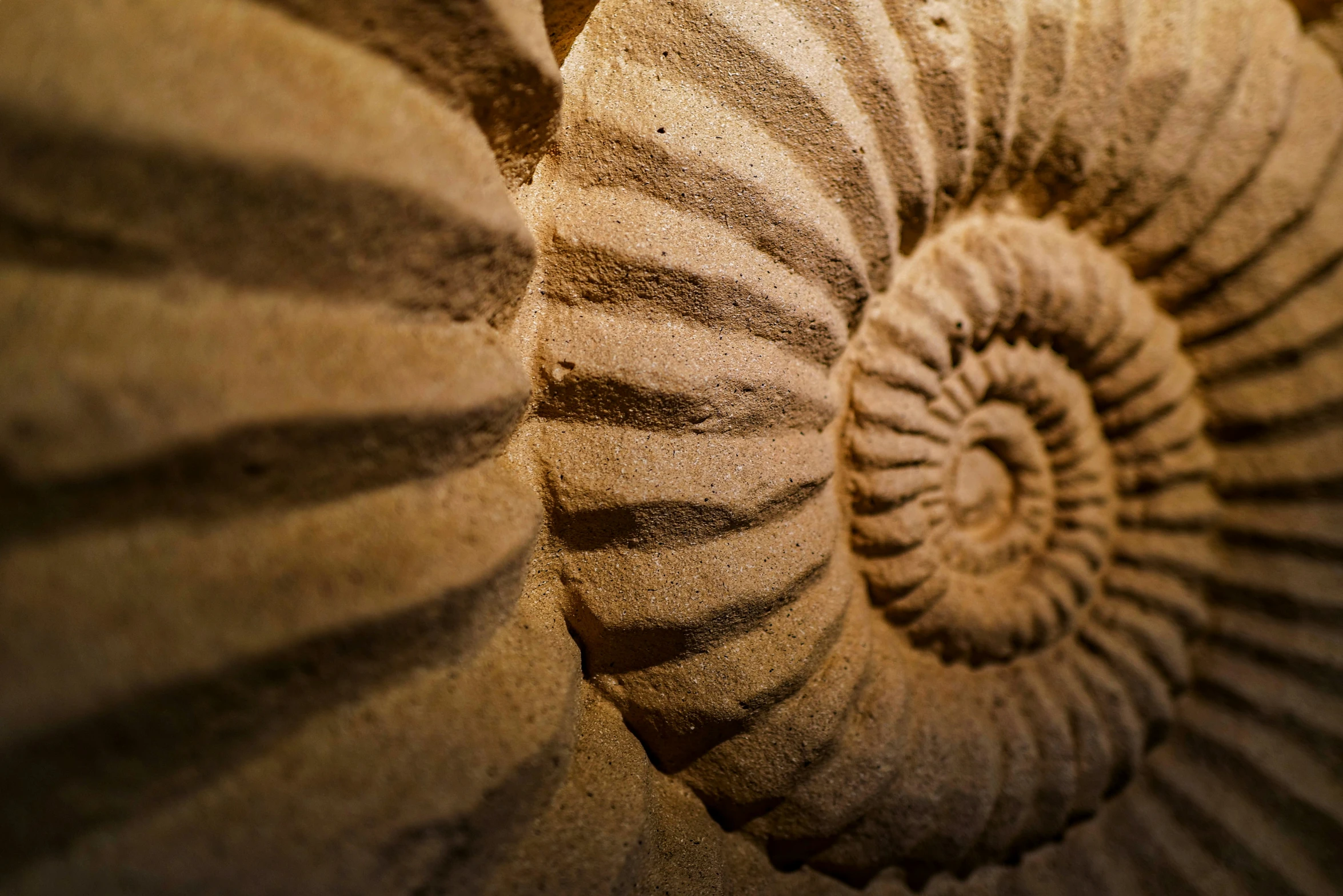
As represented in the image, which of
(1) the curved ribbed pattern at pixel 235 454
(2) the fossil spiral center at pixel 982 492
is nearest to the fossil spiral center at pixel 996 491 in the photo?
(2) the fossil spiral center at pixel 982 492

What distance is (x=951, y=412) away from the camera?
0.74 m

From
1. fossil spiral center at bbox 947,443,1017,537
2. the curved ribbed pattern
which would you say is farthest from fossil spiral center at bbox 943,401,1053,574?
the curved ribbed pattern

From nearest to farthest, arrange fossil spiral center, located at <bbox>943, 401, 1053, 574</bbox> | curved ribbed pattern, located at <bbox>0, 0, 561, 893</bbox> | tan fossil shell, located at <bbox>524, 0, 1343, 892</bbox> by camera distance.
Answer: curved ribbed pattern, located at <bbox>0, 0, 561, 893</bbox> < tan fossil shell, located at <bbox>524, 0, 1343, 892</bbox> < fossil spiral center, located at <bbox>943, 401, 1053, 574</bbox>

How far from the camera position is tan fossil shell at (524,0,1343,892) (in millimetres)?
550

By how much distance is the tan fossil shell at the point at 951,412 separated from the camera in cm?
55

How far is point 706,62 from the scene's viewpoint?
1.82 ft

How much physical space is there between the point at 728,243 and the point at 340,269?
0.28 meters

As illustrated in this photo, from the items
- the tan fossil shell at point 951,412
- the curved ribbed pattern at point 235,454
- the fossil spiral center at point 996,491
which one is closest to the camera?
the curved ribbed pattern at point 235,454

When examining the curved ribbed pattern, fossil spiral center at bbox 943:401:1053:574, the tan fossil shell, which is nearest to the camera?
the curved ribbed pattern

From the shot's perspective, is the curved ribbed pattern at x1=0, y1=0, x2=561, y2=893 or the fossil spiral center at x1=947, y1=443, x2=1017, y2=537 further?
the fossil spiral center at x1=947, y1=443, x2=1017, y2=537

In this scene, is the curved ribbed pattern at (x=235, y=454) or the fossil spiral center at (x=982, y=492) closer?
the curved ribbed pattern at (x=235, y=454)

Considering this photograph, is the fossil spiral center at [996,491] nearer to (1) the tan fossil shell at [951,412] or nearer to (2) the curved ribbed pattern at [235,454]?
(1) the tan fossil shell at [951,412]

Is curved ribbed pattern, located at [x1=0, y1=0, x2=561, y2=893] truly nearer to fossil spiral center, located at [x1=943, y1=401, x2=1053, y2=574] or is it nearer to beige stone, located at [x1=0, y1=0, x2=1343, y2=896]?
beige stone, located at [x1=0, y1=0, x2=1343, y2=896]

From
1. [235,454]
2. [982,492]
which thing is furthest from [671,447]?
[982,492]
